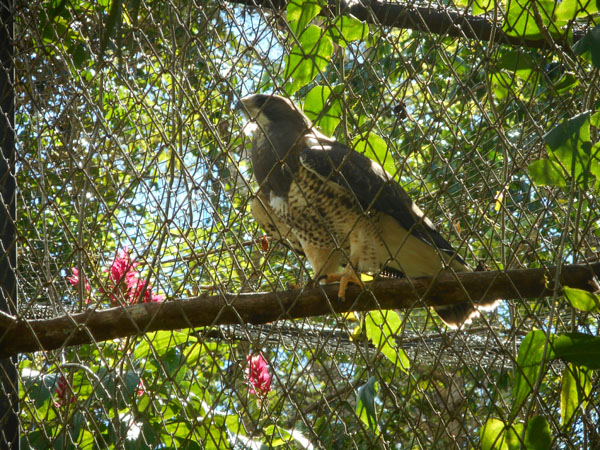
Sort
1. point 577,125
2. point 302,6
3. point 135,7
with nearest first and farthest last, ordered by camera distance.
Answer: point 135,7, point 577,125, point 302,6

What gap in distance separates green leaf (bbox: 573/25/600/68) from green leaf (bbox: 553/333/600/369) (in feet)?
1.58

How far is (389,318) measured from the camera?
Answer: 5.82ft

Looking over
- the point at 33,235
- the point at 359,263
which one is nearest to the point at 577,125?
the point at 359,263

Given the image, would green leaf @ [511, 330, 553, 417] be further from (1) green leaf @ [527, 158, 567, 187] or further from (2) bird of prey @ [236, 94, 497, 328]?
(2) bird of prey @ [236, 94, 497, 328]

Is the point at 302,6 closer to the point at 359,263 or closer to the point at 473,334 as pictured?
the point at 359,263

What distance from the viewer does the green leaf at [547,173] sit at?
1232mm

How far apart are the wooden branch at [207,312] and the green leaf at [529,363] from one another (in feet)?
0.91

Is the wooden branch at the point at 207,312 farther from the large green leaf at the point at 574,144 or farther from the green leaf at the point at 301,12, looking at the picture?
the green leaf at the point at 301,12

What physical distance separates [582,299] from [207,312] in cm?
83

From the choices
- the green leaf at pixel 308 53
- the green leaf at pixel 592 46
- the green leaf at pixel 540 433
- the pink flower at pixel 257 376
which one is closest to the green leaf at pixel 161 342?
the pink flower at pixel 257 376

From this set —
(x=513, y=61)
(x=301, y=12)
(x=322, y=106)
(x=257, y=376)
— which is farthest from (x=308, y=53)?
(x=257, y=376)

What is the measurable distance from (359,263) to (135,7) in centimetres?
169

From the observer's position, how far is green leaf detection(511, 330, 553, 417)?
1168mm

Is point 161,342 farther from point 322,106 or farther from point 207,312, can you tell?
point 322,106
